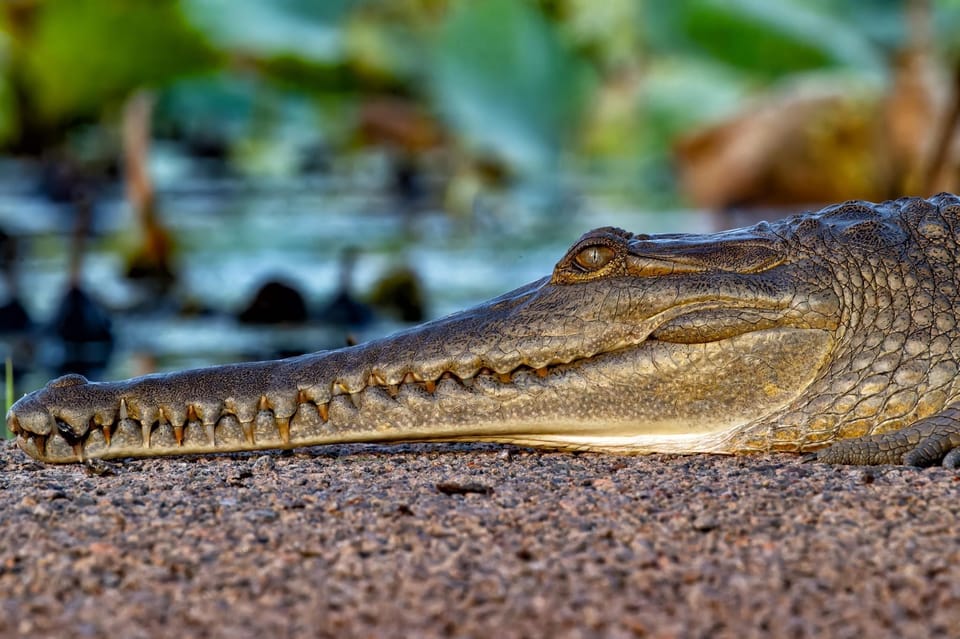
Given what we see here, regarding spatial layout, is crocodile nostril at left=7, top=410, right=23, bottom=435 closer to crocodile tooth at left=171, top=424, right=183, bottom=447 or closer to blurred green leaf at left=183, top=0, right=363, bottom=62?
crocodile tooth at left=171, top=424, right=183, bottom=447

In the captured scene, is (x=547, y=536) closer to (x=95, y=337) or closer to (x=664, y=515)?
(x=664, y=515)

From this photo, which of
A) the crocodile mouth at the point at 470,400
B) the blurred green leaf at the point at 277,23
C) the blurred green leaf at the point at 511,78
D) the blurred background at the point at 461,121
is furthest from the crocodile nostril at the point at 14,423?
the blurred green leaf at the point at 277,23

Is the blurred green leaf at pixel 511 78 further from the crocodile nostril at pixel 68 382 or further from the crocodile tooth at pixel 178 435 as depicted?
the crocodile tooth at pixel 178 435

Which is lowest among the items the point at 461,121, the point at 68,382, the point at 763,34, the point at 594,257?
the point at 68,382

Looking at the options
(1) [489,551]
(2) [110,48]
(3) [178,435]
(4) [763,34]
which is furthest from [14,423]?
(4) [763,34]

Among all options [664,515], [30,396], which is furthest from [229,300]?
[664,515]

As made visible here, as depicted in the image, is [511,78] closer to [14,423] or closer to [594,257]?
[594,257]
